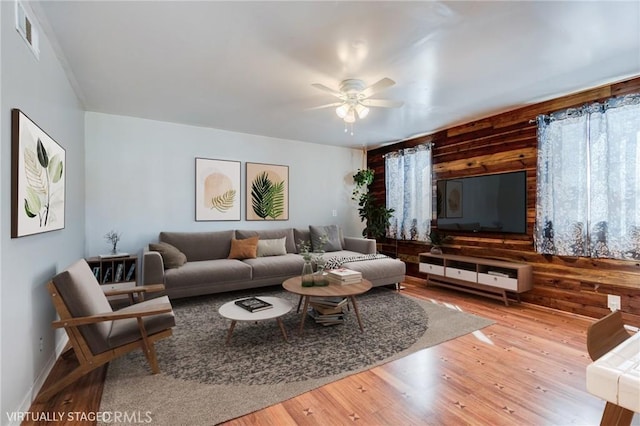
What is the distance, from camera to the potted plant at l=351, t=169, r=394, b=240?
18.2ft

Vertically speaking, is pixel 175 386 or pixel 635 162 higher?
pixel 635 162

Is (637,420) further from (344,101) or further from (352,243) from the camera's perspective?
(352,243)

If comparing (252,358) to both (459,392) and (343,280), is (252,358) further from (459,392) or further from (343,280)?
(459,392)

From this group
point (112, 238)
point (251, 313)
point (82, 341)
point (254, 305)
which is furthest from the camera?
point (112, 238)

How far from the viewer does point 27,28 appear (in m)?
1.82

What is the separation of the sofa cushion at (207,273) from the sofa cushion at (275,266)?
→ 115 mm

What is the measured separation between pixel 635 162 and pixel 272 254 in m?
4.23

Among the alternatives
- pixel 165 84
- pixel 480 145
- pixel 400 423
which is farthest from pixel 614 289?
pixel 165 84

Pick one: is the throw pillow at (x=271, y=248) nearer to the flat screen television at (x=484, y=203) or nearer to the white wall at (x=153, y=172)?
the white wall at (x=153, y=172)

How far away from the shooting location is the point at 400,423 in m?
1.68

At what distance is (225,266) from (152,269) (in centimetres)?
81

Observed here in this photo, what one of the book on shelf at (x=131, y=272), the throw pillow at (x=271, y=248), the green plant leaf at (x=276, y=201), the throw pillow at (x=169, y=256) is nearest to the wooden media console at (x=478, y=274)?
the throw pillow at (x=271, y=248)

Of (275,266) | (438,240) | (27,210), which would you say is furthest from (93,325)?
(438,240)

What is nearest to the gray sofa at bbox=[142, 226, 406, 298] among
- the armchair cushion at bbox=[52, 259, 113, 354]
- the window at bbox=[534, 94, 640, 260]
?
the armchair cushion at bbox=[52, 259, 113, 354]
